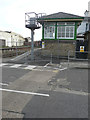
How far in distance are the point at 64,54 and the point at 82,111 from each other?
12.8m

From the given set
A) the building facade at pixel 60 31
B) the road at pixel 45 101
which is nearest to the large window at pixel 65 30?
the building facade at pixel 60 31

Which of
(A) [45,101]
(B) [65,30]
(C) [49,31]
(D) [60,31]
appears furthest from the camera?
(C) [49,31]

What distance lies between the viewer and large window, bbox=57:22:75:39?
52.9 ft

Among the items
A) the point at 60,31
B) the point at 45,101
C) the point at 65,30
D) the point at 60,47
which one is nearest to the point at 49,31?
the point at 60,31

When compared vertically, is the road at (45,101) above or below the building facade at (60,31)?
below

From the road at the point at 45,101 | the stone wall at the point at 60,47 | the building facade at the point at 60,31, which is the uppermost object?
the building facade at the point at 60,31

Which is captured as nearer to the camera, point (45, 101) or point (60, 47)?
point (45, 101)

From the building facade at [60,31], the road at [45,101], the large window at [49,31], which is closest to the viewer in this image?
the road at [45,101]

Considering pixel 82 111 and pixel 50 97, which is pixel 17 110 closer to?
pixel 50 97

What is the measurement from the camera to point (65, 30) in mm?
16344

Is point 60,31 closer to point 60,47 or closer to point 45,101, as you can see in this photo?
point 60,47

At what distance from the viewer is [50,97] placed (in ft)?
16.6

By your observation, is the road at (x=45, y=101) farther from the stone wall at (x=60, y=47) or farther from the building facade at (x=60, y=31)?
the building facade at (x=60, y=31)

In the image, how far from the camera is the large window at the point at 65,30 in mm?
16109
